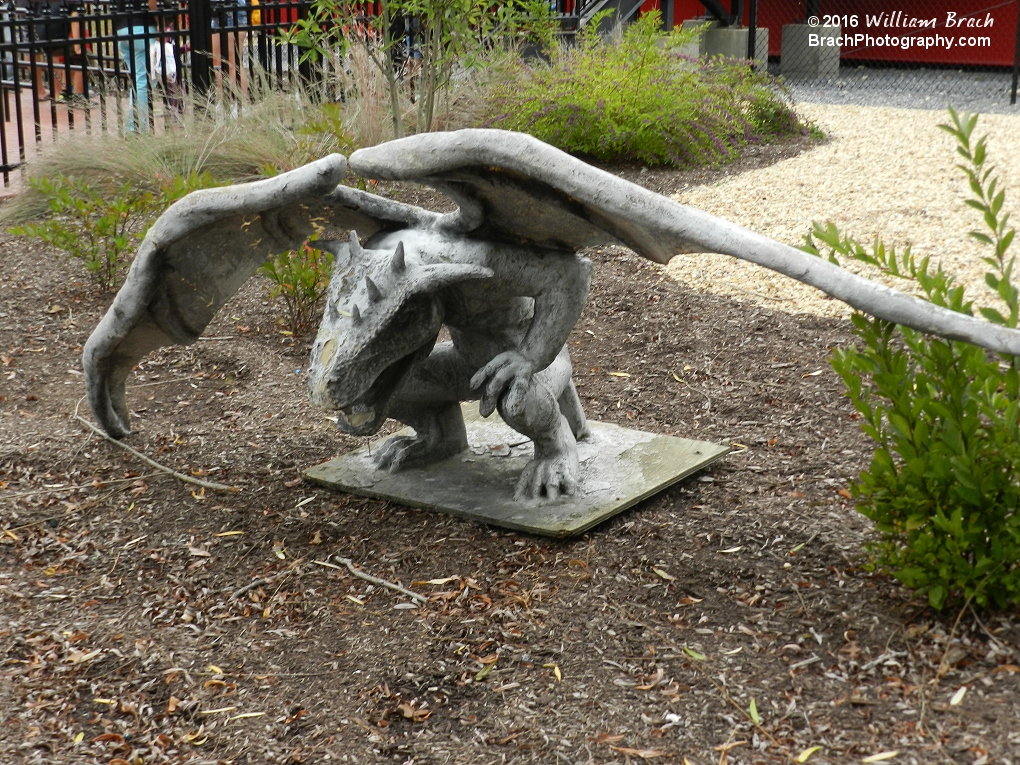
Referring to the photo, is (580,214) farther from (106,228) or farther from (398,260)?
(106,228)

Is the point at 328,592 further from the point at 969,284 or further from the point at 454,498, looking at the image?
the point at 969,284

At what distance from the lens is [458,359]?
359 cm

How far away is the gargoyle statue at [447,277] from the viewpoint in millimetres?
2812

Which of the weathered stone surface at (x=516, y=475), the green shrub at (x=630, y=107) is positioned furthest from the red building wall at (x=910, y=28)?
the weathered stone surface at (x=516, y=475)

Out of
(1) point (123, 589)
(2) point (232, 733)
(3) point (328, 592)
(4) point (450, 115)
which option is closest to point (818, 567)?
(3) point (328, 592)

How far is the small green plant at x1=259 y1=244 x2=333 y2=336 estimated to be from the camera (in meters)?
5.44

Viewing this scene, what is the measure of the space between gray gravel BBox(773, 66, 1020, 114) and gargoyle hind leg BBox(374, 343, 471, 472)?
9.70 m

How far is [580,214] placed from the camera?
3.05 meters

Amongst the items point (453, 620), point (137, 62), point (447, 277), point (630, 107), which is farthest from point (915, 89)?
point (453, 620)

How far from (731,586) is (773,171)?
6.46 m

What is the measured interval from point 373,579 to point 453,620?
1.09 ft

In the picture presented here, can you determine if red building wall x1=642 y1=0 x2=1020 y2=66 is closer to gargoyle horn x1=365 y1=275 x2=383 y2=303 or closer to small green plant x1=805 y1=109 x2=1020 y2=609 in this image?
gargoyle horn x1=365 y1=275 x2=383 y2=303

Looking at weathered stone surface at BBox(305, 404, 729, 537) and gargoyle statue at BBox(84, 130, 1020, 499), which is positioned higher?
gargoyle statue at BBox(84, 130, 1020, 499)

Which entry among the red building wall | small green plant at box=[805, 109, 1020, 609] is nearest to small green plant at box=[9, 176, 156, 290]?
small green plant at box=[805, 109, 1020, 609]
